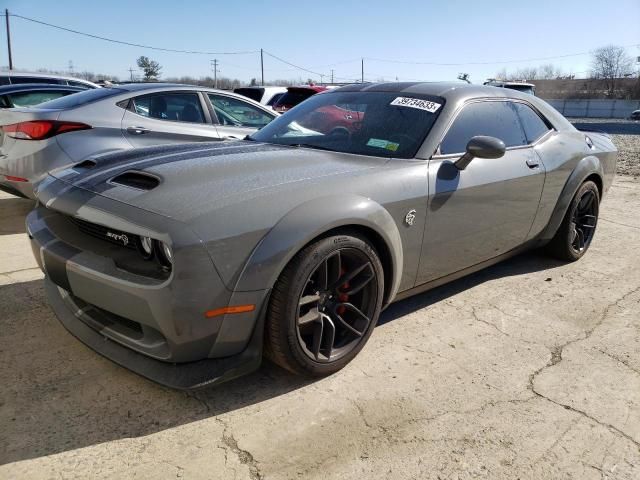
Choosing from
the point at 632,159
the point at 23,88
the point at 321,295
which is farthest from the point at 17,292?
the point at 632,159

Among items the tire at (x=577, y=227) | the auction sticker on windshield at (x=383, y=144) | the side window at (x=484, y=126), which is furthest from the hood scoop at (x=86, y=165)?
the tire at (x=577, y=227)

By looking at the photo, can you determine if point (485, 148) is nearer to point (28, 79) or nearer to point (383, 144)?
point (383, 144)

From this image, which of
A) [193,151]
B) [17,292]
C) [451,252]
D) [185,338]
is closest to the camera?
[185,338]

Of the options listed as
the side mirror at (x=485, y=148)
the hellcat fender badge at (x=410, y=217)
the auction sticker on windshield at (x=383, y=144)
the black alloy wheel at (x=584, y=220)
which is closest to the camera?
the hellcat fender badge at (x=410, y=217)

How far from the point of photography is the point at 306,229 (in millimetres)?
2236

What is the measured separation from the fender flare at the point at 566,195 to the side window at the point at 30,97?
6.26 m

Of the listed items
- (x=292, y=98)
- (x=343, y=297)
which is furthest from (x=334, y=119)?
(x=292, y=98)

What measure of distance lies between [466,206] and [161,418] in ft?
6.63

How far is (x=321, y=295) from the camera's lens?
2461mm

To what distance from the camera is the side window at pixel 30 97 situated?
656cm

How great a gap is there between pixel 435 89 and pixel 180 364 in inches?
92.3

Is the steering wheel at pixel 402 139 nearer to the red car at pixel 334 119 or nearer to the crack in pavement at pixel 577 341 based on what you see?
the red car at pixel 334 119

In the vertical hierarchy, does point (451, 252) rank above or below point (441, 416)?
above

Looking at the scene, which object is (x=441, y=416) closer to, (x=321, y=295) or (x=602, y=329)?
(x=321, y=295)
